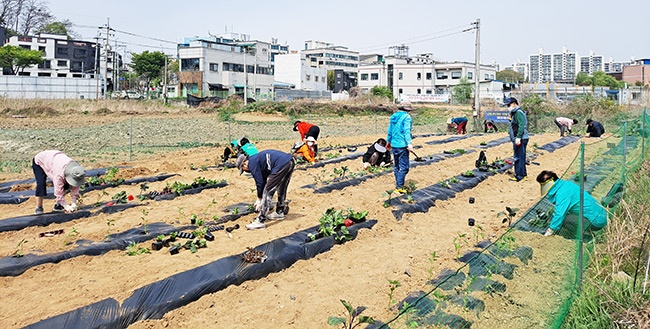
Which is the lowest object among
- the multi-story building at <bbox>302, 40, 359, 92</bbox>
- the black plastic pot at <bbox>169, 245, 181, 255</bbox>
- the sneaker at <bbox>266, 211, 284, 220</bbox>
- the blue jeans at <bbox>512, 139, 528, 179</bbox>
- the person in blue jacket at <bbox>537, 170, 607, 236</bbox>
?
the black plastic pot at <bbox>169, 245, 181, 255</bbox>

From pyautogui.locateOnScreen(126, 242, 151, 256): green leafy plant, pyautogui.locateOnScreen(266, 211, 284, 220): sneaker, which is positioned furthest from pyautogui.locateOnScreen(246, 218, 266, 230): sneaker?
pyautogui.locateOnScreen(126, 242, 151, 256): green leafy plant

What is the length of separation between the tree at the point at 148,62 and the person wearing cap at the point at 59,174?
56245mm

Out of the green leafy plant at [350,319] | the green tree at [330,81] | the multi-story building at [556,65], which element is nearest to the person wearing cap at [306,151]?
the green leafy plant at [350,319]

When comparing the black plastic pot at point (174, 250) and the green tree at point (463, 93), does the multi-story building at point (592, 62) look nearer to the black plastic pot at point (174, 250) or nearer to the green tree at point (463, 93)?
the green tree at point (463, 93)

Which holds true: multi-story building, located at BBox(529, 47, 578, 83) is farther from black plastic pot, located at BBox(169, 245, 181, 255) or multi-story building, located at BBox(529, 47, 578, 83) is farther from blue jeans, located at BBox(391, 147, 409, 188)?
black plastic pot, located at BBox(169, 245, 181, 255)

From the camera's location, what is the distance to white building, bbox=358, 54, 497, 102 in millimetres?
63094

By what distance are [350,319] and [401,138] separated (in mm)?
4667

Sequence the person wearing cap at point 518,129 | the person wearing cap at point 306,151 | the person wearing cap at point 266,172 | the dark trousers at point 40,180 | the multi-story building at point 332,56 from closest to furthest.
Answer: the person wearing cap at point 266,172
the dark trousers at point 40,180
the person wearing cap at point 518,129
the person wearing cap at point 306,151
the multi-story building at point 332,56

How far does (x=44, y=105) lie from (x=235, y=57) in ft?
80.7

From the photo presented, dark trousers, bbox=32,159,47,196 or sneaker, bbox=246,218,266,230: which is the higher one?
dark trousers, bbox=32,159,47,196

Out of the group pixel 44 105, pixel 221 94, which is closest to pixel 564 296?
pixel 44 105

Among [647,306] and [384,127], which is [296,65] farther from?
[647,306]

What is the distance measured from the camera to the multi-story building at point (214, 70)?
49969 millimetres

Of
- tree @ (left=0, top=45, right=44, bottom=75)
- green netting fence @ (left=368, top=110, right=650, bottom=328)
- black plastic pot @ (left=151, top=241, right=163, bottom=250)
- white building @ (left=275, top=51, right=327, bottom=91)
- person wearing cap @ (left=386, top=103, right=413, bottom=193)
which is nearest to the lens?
green netting fence @ (left=368, top=110, right=650, bottom=328)
